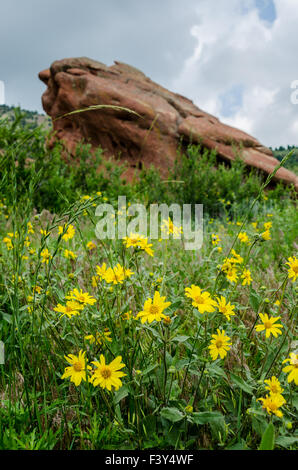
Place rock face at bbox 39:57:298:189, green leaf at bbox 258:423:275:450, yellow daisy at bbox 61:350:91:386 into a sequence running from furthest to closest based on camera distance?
rock face at bbox 39:57:298:189, yellow daisy at bbox 61:350:91:386, green leaf at bbox 258:423:275:450

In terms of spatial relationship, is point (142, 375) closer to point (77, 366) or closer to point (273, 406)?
point (77, 366)

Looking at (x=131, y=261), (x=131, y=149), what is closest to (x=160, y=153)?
(x=131, y=149)

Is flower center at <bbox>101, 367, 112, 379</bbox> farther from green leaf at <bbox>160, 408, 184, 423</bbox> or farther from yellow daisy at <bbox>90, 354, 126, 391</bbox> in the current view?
green leaf at <bbox>160, 408, 184, 423</bbox>

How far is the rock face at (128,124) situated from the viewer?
9.27m

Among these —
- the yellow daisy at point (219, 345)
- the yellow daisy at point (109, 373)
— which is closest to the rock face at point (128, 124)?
the yellow daisy at point (219, 345)

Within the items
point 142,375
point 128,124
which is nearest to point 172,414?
point 142,375

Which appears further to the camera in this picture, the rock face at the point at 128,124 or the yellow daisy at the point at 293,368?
the rock face at the point at 128,124

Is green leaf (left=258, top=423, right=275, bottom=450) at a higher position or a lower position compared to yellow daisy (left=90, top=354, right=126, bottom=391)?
lower

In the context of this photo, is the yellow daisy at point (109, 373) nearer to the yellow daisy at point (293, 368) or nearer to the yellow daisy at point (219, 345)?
the yellow daisy at point (219, 345)

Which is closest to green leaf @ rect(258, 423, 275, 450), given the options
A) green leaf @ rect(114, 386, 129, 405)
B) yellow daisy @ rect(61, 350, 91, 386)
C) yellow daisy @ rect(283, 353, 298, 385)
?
yellow daisy @ rect(283, 353, 298, 385)

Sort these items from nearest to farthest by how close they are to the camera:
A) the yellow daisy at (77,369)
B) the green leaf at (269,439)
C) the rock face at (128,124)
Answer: the green leaf at (269,439), the yellow daisy at (77,369), the rock face at (128,124)

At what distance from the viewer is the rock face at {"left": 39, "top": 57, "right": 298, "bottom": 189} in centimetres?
927

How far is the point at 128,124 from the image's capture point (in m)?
9.28
